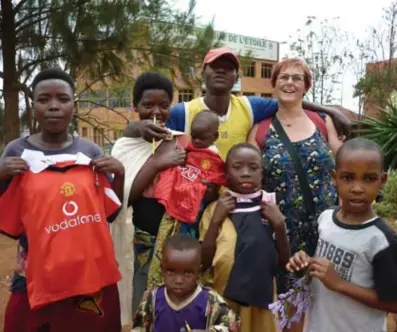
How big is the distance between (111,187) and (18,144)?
446 mm

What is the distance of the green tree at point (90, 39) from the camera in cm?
698

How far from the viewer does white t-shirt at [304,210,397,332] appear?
1923mm

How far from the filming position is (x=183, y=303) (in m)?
2.20

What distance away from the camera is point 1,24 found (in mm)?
7410

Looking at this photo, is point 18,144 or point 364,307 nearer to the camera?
point 364,307

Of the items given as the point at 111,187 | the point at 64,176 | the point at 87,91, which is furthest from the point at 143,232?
the point at 87,91

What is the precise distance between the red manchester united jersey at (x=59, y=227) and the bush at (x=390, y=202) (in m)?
8.14

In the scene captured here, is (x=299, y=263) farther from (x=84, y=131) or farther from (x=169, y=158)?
(x=84, y=131)

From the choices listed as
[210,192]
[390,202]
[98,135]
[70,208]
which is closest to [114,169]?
[70,208]

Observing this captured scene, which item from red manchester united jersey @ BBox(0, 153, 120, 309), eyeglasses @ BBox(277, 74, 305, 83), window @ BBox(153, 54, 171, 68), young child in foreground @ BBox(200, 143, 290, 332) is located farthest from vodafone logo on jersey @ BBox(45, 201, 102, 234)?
window @ BBox(153, 54, 171, 68)

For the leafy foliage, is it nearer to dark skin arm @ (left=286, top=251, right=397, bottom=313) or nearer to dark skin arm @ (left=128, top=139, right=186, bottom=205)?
dark skin arm @ (left=128, top=139, right=186, bottom=205)

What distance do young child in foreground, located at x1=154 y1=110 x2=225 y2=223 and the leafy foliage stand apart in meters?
8.57

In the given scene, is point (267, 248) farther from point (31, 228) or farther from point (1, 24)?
point (1, 24)

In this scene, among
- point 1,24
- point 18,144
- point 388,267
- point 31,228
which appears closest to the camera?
point 388,267
